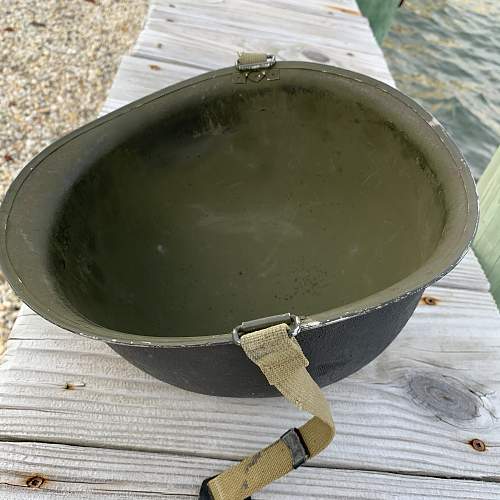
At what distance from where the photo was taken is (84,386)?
1.01 metres

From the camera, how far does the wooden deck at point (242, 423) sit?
90 centimetres

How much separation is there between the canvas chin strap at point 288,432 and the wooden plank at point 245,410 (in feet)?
0.33

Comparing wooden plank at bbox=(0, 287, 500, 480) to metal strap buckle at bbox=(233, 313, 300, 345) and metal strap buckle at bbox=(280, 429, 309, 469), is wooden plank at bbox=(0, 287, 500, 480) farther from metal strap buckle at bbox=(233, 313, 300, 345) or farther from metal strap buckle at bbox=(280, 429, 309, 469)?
metal strap buckle at bbox=(233, 313, 300, 345)

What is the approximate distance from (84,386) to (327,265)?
590 mm

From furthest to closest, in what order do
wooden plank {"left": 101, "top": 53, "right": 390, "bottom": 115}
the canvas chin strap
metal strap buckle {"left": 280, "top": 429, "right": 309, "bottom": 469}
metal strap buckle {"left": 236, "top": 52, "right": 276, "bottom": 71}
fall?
wooden plank {"left": 101, "top": 53, "right": 390, "bottom": 115} → metal strap buckle {"left": 236, "top": 52, "right": 276, "bottom": 71} → metal strap buckle {"left": 280, "top": 429, "right": 309, "bottom": 469} → the canvas chin strap

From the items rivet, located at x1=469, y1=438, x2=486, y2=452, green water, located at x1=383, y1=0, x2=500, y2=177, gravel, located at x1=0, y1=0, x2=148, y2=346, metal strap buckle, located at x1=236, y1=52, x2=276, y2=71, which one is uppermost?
metal strap buckle, located at x1=236, y1=52, x2=276, y2=71

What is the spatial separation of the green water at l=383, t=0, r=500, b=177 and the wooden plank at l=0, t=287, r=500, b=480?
2.89 metres

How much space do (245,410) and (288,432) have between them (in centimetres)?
18

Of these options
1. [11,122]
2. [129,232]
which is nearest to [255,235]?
[129,232]

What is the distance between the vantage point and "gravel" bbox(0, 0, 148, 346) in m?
2.65

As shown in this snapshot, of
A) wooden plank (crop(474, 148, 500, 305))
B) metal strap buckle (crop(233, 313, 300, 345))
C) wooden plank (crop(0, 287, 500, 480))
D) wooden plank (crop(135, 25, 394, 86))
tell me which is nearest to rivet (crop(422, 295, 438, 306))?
wooden plank (crop(0, 287, 500, 480))

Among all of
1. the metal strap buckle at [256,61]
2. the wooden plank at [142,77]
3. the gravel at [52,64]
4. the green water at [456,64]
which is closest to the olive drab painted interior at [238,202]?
the metal strap buckle at [256,61]

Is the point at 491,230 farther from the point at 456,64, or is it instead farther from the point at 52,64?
the point at 456,64

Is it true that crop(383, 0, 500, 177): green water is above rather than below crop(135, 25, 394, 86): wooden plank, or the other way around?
below
